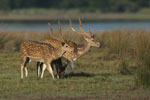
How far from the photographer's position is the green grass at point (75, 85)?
9609 mm

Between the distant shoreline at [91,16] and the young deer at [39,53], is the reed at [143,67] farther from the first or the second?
the distant shoreline at [91,16]

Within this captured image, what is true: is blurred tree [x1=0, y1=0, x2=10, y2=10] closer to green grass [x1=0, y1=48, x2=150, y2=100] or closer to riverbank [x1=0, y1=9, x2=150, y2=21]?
riverbank [x1=0, y1=9, x2=150, y2=21]

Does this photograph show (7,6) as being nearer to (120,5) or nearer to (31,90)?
(120,5)

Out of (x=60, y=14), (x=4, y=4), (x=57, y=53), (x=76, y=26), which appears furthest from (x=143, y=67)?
(x=4, y=4)

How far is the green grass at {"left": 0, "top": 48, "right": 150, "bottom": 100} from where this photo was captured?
31.5 feet

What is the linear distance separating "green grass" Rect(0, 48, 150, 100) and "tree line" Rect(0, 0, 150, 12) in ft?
206

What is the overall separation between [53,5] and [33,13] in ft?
33.8

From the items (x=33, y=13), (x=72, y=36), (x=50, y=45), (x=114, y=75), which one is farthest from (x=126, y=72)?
(x=33, y=13)

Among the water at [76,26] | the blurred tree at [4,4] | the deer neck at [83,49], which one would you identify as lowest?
the deer neck at [83,49]

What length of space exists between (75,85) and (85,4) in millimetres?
76017

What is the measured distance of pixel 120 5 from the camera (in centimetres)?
8050

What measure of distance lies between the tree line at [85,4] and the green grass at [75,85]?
62.9m

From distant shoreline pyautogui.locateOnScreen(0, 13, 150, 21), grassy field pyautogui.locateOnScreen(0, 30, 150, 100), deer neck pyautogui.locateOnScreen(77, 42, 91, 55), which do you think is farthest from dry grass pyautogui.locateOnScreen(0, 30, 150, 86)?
distant shoreline pyautogui.locateOnScreen(0, 13, 150, 21)

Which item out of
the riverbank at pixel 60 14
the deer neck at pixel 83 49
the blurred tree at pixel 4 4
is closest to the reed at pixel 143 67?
the deer neck at pixel 83 49
